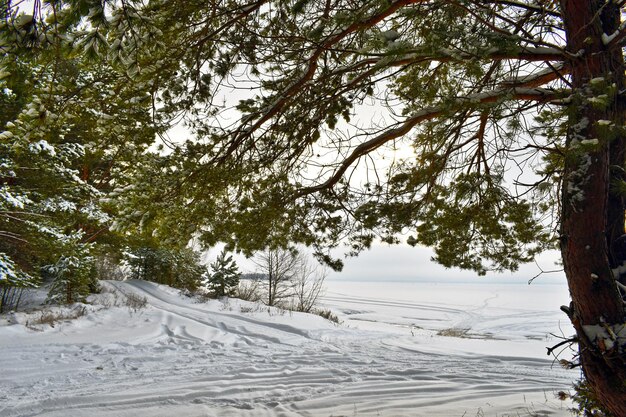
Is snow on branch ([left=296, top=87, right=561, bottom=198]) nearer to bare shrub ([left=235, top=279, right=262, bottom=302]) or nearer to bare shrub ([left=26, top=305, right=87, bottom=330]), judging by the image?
bare shrub ([left=26, top=305, right=87, bottom=330])

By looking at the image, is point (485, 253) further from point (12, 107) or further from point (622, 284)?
point (12, 107)

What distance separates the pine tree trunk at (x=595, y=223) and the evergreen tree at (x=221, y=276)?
15.8 metres

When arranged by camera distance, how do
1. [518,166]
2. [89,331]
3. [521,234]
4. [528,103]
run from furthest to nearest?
1. [89,331]
2. [521,234]
3. [518,166]
4. [528,103]

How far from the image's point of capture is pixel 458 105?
7.56ft

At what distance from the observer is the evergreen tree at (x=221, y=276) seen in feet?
55.3

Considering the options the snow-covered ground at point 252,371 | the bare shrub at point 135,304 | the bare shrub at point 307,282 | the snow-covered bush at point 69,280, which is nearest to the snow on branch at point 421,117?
the snow-covered ground at point 252,371

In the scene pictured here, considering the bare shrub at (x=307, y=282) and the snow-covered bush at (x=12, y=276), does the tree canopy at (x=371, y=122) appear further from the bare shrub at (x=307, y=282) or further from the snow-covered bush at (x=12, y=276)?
the bare shrub at (x=307, y=282)

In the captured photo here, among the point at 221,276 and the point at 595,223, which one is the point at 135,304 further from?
the point at 595,223

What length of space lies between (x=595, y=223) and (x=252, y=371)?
528 cm

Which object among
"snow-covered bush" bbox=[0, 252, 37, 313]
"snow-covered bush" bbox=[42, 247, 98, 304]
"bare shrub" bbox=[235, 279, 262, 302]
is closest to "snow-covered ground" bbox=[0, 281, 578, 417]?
"snow-covered bush" bbox=[0, 252, 37, 313]

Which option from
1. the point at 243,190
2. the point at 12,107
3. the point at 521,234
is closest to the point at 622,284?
the point at 521,234

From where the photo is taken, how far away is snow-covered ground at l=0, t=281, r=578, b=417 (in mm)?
4160

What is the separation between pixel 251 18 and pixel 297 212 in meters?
2.30

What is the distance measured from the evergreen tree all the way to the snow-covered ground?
635 cm
